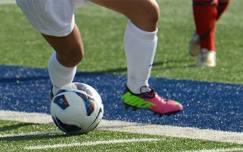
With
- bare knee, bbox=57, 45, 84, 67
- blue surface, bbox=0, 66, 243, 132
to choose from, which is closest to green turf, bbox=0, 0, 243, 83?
blue surface, bbox=0, 66, 243, 132

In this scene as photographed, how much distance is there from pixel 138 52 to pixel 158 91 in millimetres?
2128

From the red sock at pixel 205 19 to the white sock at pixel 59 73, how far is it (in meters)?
3.64

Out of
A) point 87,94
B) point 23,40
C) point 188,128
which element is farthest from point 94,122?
point 23,40

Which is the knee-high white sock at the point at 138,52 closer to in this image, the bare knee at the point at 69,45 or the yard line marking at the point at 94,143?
the bare knee at the point at 69,45

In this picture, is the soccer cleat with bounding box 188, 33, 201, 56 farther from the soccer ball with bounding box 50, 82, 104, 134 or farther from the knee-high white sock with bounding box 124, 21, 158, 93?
the soccer ball with bounding box 50, 82, 104, 134

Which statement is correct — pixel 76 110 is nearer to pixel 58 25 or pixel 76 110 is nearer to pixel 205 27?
pixel 58 25

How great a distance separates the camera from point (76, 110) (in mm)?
7035

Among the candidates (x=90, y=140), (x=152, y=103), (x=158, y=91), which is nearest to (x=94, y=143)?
(x=90, y=140)

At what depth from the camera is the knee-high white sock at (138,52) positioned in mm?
7441

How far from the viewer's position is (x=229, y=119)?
7.81 meters

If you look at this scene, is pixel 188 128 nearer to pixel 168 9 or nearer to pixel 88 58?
pixel 88 58

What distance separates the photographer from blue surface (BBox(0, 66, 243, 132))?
7848 mm

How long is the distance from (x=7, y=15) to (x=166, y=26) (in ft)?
9.14

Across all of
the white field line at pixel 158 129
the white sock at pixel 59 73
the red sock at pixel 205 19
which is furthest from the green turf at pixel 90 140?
the red sock at pixel 205 19
